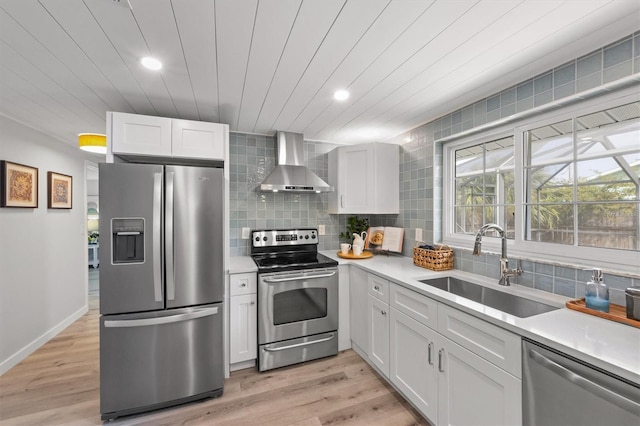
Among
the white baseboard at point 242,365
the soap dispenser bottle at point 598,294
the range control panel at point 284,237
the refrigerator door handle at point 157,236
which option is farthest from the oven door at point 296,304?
the soap dispenser bottle at point 598,294

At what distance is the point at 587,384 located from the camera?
0.93 metres

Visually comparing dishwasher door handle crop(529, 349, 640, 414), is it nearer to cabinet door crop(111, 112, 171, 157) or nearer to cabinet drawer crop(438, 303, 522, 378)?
cabinet drawer crop(438, 303, 522, 378)

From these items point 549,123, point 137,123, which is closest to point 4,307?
point 137,123

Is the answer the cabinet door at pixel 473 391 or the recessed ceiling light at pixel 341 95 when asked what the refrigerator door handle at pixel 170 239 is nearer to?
the recessed ceiling light at pixel 341 95

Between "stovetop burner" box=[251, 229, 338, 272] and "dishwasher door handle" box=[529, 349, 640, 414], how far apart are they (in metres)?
1.61

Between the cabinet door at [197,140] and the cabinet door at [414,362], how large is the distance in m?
1.88

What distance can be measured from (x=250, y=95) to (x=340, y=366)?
235cm

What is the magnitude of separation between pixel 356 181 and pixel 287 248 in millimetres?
1056

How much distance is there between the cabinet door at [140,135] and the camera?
192cm

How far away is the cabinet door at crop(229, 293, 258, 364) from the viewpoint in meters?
2.24

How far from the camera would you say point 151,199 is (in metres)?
1.80

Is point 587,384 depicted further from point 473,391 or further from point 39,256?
point 39,256

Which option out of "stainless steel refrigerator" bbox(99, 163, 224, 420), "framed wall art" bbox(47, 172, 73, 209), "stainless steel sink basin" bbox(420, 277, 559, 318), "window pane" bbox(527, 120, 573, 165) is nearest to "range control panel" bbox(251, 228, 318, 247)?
"stainless steel refrigerator" bbox(99, 163, 224, 420)

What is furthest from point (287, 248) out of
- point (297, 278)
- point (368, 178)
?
point (368, 178)
